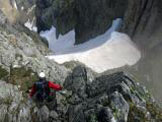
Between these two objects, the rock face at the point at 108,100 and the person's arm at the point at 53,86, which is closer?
the rock face at the point at 108,100

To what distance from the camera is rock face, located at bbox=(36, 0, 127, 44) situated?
63719 mm

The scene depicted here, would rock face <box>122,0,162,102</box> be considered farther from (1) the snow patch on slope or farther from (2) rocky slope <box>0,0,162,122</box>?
(2) rocky slope <box>0,0,162,122</box>

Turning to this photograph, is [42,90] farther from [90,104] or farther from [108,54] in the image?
[108,54]

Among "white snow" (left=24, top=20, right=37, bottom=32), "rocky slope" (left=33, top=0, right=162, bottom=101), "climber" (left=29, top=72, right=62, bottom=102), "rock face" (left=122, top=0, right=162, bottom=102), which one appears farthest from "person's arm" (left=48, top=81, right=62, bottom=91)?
"white snow" (left=24, top=20, right=37, bottom=32)

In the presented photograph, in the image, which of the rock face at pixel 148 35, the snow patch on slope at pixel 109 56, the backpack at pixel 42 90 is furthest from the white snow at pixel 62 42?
the backpack at pixel 42 90

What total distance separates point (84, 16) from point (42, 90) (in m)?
56.1

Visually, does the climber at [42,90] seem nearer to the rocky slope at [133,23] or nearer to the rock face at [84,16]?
the rocky slope at [133,23]

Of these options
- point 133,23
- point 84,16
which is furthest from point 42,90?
point 84,16

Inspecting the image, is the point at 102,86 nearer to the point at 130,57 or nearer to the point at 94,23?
the point at 130,57

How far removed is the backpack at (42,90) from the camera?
2059 cm

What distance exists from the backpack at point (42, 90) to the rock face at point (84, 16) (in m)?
43.2

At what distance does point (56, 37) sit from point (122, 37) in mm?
37103

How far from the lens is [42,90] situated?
819 inches

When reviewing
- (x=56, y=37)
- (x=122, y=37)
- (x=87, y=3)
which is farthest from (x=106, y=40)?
(x=56, y=37)
